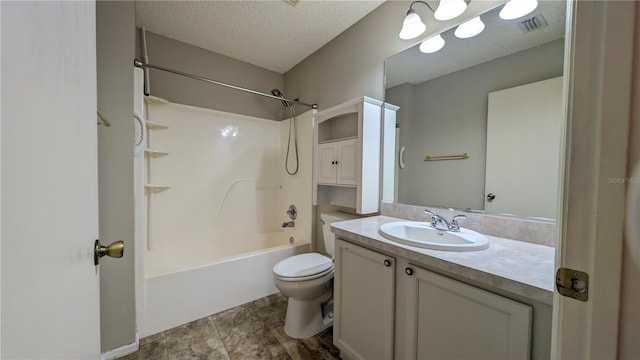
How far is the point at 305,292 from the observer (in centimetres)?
156

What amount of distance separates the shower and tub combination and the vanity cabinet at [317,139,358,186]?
45cm

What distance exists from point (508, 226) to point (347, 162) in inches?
39.1

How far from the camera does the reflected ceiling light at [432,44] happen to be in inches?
56.3

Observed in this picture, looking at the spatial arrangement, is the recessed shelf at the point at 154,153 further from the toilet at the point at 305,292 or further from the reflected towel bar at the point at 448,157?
the reflected towel bar at the point at 448,157

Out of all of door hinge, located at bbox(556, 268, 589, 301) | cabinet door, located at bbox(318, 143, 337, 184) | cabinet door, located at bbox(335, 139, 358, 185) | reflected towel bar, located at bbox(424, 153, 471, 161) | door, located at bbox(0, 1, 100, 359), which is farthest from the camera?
cabinet door, located at bbox(318, 143, 337, 184)

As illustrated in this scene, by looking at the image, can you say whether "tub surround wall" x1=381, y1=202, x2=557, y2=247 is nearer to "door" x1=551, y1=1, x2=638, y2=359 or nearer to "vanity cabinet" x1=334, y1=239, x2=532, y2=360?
"vanity cabinet" x1=334, y1=239, x2=532, y2=360

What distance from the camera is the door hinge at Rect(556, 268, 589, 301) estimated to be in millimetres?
397

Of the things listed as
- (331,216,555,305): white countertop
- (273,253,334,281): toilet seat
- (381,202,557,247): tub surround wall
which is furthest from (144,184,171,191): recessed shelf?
(381,202,557,247): tub surround wall

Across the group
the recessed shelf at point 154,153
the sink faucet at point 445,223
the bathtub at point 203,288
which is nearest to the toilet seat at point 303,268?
the bathtub at point 203,288

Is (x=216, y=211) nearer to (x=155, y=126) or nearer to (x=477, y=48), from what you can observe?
(x=155, y=126)

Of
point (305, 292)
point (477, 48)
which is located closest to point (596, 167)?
point (477, 48)

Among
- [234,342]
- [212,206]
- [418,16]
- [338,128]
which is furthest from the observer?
[212,206]

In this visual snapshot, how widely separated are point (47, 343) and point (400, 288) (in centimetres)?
107

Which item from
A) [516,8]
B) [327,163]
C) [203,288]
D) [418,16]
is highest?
[418,16]
